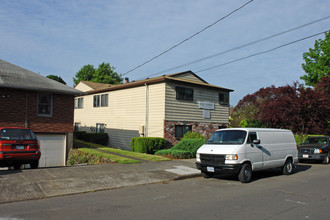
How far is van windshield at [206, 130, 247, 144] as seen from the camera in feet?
33.8

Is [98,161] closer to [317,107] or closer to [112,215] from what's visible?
[112,215]

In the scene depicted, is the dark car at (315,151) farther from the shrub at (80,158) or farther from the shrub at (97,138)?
the shrub at (97,138)

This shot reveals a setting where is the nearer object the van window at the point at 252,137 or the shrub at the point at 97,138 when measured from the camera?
the van window at the point at 252,137

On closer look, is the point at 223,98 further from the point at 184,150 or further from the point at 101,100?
the point at 101,100

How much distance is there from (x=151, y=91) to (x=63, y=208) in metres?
16.0

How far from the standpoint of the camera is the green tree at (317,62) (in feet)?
115

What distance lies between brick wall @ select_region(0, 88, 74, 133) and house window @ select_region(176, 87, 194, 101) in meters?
8.01

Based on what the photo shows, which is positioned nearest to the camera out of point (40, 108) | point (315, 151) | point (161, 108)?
point (315, 151)

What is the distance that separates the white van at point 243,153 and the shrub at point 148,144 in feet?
28.4

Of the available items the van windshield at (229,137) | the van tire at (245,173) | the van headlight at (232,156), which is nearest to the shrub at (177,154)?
the van windshield at (229,137)

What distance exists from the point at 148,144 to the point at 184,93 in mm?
5514

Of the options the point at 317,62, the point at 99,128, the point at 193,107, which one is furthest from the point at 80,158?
the point at 317,62

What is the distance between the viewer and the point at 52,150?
60.7 feet

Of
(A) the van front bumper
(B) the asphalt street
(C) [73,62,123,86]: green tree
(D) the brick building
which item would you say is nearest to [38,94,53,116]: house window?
(D) the brick building
